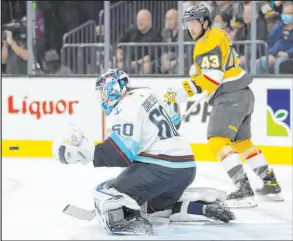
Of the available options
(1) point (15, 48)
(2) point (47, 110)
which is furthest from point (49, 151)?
(1) point (15, 48)

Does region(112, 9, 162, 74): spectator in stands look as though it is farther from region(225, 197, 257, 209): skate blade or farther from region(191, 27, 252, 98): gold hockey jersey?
region(225, 197, 257, 209): skate blade

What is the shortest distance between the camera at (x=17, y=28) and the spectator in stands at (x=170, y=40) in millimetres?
1310

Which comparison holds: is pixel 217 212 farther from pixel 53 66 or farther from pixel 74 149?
pixel 53 66

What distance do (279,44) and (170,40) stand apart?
99 cm

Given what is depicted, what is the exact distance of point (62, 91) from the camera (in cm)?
741

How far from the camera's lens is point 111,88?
403 cm

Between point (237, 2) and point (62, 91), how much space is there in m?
1.78

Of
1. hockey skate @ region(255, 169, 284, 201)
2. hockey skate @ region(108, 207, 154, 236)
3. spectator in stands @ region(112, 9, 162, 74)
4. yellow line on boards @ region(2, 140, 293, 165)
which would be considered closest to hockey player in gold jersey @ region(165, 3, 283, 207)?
hockey skate @ region(255, 169, 284, 201)

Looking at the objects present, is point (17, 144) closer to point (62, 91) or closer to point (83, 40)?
point (62, 91)

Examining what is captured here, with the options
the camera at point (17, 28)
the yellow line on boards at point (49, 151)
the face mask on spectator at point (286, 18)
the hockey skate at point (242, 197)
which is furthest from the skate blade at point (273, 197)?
the camera at point (17, 28)

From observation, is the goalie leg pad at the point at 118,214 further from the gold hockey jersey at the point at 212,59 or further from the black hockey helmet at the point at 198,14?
the black hockey helmet at the point at 198,14

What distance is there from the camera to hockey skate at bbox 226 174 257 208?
15.8 feet

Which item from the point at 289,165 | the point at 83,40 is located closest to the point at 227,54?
the point at 289,165

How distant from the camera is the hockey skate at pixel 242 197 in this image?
4.83 metres
